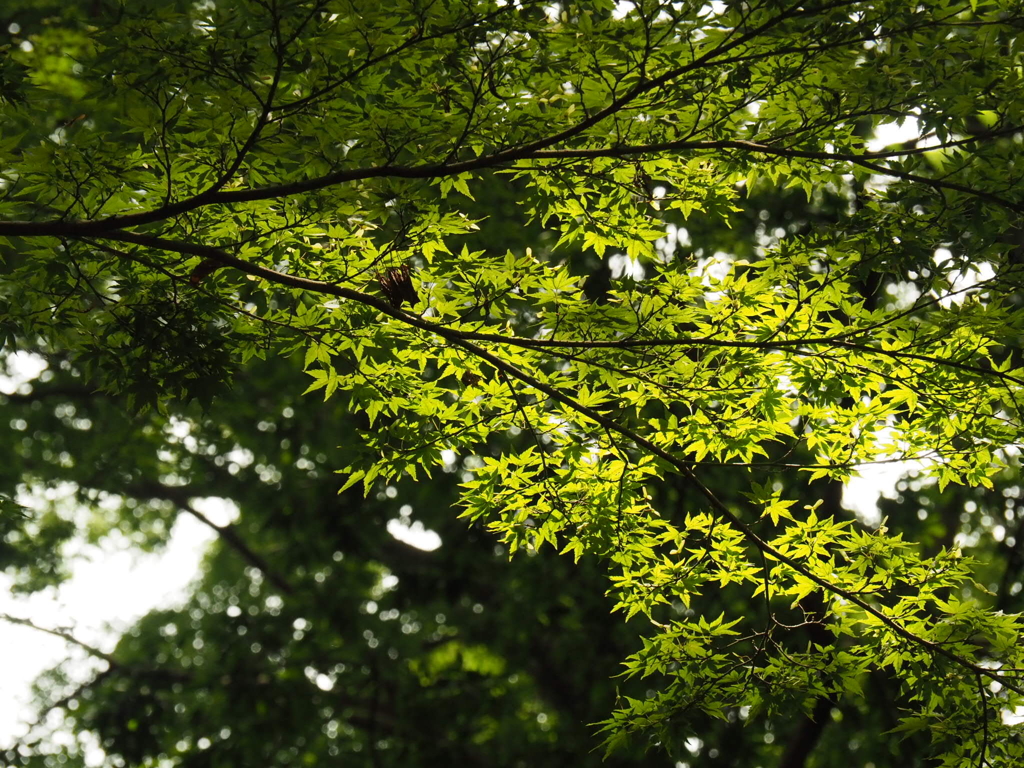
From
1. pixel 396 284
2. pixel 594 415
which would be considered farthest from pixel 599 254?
pixel 396 284

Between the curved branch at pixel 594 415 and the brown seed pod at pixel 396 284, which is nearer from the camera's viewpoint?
the curved branch at pixel 594 415

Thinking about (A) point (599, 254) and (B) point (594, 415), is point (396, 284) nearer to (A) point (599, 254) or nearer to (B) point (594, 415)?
(A) point (599, 254)

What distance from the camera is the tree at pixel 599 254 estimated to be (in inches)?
119

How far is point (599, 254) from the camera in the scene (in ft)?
11.4

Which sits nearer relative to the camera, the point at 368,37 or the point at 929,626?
the point at 368,37

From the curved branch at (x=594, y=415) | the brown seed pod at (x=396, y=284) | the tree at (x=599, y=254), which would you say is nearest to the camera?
the tree at (x=599, y=254)

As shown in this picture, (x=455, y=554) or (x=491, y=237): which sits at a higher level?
(x=491, y=237)

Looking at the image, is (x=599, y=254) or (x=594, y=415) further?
(x=594, y=415)

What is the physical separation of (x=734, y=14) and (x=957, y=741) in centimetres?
314

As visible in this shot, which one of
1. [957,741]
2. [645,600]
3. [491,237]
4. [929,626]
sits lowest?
[957,741]

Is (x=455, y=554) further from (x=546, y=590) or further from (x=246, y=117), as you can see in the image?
(x=246, y=117)

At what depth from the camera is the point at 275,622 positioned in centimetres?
1075

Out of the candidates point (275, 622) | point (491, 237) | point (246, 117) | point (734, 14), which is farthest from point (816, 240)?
point (275, 622)

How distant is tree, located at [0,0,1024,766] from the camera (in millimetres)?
3016
